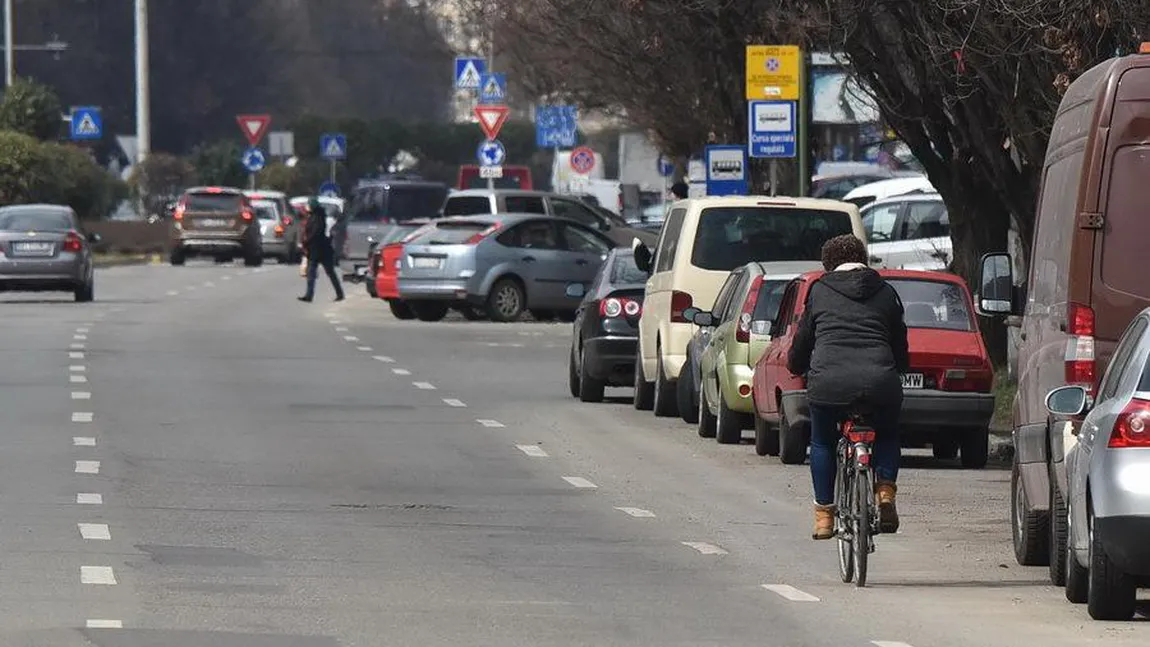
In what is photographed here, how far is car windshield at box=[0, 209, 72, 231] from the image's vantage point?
141 feet

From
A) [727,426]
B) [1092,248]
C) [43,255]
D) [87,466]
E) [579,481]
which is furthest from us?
[43,255]

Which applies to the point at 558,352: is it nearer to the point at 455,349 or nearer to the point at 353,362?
the point at 455,349

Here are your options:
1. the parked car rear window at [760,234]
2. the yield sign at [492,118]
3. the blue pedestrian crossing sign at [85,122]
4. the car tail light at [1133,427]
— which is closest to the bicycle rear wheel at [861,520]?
the car tail light at [1133,427]

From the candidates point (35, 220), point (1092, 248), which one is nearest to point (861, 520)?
point (1092, 248)

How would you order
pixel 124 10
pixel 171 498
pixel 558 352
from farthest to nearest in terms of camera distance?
pixel 124 10, pixel 558 352, pixel 171 498

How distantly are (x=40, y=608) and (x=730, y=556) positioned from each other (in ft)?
12.1

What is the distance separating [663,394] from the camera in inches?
926

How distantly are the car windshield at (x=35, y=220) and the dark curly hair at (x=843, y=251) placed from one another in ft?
101

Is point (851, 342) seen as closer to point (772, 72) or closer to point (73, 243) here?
point (772, 72)

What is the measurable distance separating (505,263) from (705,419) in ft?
58.0

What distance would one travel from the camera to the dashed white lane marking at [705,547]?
14.1m

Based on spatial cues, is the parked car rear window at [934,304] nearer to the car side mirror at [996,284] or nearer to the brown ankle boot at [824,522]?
the car side mirror at [996,284]

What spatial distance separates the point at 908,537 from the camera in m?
15.1

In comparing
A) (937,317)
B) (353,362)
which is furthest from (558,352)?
(937,317)
